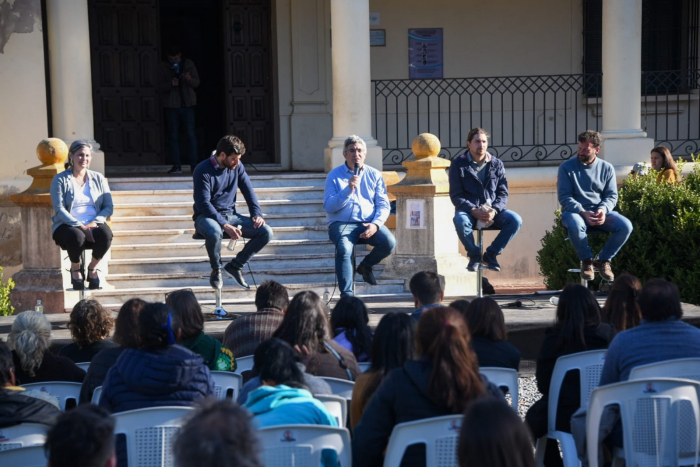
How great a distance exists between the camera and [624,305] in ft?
16.4

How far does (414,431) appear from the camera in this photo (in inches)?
130

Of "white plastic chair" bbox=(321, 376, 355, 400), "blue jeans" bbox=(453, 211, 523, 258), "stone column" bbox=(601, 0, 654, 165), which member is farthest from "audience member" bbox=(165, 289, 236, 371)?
"stone column" bbox=(601, 0, 654, 165)

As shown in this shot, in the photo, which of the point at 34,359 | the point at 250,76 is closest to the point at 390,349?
the point at 34,359

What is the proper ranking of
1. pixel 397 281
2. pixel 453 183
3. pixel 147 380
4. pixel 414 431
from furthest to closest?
pixel 397 281, pixel 453 183, pixel 147 380, pixel 414 431

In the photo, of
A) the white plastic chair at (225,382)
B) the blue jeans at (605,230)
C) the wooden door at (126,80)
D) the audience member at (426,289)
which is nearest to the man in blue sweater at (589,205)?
the blue jeans at (605,230)

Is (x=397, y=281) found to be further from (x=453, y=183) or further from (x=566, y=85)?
(x=566, y=85)

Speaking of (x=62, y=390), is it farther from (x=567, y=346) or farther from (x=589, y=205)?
(x=589, y=205)

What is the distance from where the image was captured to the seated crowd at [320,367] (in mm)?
2420

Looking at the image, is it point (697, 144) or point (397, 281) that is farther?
point (697, 144)

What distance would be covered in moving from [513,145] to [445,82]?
1404 mm

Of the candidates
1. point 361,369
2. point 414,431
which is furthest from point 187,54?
point 414,431

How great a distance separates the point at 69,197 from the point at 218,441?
5818mm

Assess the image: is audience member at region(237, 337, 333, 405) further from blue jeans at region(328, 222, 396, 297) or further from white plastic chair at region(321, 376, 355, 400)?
blue jeans at region(328, 222, 396, 297)

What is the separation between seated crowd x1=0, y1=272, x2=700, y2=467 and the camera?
2420 millimetres
